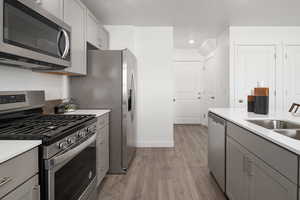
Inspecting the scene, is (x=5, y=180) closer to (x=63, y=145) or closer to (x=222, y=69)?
(x=63, y=145)

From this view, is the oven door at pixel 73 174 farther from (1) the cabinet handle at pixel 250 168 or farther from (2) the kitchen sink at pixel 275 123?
(2) the kitchen sink at pixel 275 123

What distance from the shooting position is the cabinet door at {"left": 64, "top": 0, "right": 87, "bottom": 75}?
2072 mm

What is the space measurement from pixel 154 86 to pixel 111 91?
57.0 inches

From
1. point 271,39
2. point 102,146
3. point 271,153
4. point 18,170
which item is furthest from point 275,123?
point 271,39

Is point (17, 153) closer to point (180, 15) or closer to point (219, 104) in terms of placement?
point (180, 15)

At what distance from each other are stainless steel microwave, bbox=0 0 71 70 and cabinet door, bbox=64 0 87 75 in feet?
1.31

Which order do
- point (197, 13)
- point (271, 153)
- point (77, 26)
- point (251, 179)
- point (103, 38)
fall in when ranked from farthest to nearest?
point (103, 38), point (197, 13), point (77, 26), point (251, 179), point (271, 153)

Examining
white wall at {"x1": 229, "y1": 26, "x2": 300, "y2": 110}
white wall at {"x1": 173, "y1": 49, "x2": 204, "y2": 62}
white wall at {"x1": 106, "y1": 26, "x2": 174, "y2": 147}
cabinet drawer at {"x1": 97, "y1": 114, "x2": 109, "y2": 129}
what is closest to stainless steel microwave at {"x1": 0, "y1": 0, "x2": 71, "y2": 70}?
cabinet drawer at {"x1": 97, "y1": 114, "x2": 109, "y2": 129}

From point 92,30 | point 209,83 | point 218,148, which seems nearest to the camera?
point 218,148

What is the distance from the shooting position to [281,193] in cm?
98

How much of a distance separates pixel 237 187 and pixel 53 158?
1502 millimetres

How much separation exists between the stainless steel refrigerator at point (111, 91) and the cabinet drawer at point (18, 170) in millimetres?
1587

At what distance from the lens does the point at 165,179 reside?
2453mm

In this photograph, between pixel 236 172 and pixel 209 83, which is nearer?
pixel 236 172
